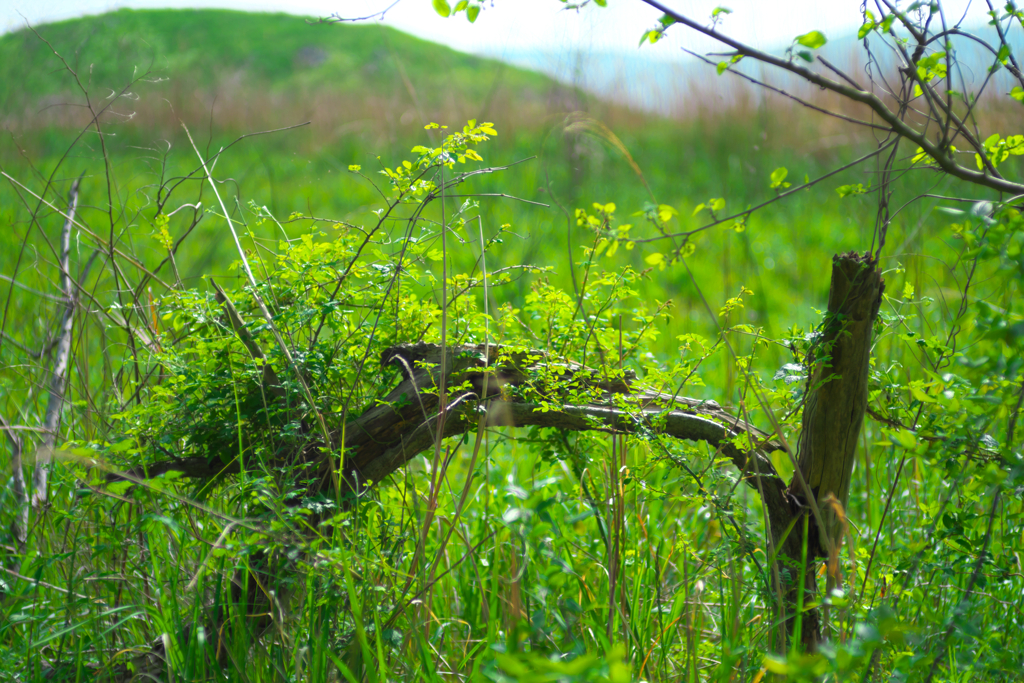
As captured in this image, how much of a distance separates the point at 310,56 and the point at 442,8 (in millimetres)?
18852

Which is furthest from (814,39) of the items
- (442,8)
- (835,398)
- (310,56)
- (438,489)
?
(310,56)

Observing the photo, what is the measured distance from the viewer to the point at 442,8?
105cm

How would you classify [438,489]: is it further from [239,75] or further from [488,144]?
[239,75]

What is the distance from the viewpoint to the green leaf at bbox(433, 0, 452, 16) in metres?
1.04

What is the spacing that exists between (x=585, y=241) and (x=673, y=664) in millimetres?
3979

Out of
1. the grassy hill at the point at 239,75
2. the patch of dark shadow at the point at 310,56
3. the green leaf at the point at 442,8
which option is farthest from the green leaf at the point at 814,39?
the patch of dark shadow at the point at 310,56

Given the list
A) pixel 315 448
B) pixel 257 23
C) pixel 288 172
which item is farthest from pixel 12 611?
pixel 257 23

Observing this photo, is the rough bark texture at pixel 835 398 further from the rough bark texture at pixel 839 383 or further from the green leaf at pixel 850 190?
the green leaf at pixel 850 190

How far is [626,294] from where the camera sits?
133 centimetres

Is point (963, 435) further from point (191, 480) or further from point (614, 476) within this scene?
point (191, 480)

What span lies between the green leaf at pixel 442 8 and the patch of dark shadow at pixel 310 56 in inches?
706

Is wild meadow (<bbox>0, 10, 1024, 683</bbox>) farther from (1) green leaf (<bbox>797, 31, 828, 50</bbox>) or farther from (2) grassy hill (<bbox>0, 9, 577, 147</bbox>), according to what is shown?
(2) grassy hill (<bbox>0, 9, 577, 147</bbox>)

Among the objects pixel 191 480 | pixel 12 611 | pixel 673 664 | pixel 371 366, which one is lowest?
pixel 12 611

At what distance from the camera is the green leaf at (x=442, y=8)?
104cm
